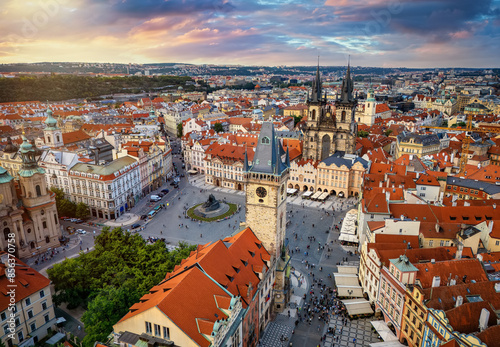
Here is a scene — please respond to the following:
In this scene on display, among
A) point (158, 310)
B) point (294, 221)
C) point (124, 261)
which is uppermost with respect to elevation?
point (158, 310)

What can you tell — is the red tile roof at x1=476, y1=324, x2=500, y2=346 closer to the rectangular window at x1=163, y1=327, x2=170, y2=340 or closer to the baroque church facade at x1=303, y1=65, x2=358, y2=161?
the rectangular window at x1=163, y1=327, x2=170, y2=340

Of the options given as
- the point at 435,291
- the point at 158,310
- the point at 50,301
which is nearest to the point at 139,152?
the point at 50,301

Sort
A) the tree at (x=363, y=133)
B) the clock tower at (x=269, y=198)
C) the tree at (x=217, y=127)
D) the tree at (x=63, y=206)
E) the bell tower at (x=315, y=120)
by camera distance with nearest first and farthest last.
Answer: the clock tower at (x=269, y=198), the tree at (x=63, y=206), the bell tower at (x=315, y=120), the tree at (x=363, y=133), the tree at (x=217, y=127)

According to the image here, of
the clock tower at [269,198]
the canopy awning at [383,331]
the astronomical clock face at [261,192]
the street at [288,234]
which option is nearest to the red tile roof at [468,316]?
the canopy awning at [383,331]

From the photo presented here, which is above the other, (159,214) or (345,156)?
(345,156)

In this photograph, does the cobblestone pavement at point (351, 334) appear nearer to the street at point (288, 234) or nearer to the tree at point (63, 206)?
the street at point (288, 234)

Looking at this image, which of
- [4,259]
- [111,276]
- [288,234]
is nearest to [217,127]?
[288,234]

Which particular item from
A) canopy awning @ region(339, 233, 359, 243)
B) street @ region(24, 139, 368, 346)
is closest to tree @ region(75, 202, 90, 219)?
street @ region(24, 139, 368, 346)

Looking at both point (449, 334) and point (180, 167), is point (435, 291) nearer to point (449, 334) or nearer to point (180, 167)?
point (449, 334)
